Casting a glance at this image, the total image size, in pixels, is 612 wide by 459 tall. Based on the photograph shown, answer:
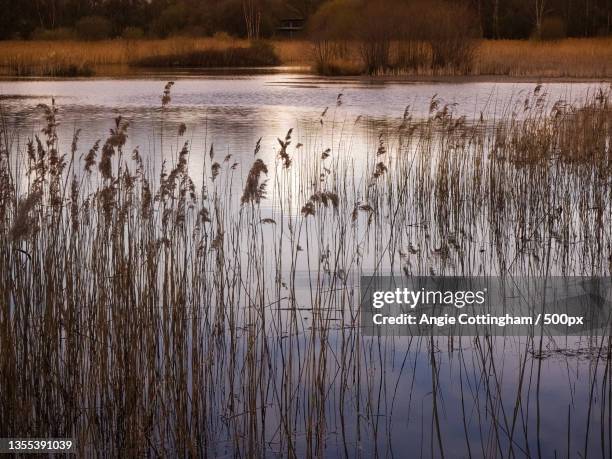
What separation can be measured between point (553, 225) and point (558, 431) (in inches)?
89.3

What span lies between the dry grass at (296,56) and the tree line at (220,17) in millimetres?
1238

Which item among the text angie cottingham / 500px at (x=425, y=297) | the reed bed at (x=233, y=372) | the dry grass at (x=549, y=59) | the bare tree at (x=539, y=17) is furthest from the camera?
the bare tree at (x=539, y=17)

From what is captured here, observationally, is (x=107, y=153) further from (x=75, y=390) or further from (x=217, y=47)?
(x=217, y=47)

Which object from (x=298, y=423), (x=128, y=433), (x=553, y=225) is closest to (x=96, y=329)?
(x=128, y=433)

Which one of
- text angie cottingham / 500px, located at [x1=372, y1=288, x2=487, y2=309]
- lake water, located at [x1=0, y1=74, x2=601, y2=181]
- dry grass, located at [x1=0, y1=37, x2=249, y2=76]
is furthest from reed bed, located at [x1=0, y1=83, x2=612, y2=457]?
dry grass, located at [x1=0, y1=37, x2=249, y2=76]

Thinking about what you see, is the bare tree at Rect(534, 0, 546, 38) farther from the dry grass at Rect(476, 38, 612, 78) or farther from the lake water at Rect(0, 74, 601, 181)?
the lake water at Rect(0, 74, 601, 181)

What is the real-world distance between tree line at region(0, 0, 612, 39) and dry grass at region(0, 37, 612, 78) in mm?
1238

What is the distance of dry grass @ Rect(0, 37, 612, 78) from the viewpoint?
19.1 m

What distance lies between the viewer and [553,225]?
4.78 meters

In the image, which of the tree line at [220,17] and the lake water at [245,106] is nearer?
the lake water at [245,106]

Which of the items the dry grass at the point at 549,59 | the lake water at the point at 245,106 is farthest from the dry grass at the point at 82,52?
the dry grass at the point at 549,59

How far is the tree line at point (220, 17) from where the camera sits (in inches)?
1078

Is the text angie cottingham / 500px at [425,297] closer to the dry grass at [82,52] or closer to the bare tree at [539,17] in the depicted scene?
the dry grass at [82,52]

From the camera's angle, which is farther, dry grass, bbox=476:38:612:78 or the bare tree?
the bare tree
